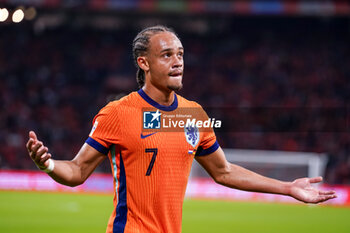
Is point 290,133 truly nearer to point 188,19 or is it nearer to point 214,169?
point 188,19

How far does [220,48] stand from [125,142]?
28.3 m

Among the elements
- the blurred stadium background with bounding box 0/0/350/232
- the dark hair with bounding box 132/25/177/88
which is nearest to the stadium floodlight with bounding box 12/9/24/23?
the blurred stadium background with bounding box 0/0/350/232

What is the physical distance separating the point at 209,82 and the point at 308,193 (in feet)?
84.6

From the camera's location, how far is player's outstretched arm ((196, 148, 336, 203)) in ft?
13.0

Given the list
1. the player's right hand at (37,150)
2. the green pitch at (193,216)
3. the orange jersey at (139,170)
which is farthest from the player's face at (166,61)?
the green pitch at (193,216)

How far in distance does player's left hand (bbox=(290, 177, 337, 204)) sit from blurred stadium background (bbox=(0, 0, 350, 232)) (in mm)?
13378

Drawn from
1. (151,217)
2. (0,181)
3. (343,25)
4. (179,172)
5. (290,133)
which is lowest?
(151,217)

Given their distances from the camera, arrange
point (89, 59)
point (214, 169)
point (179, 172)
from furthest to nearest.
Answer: point (89, 59) → point (214, 169) → point (179, 172)

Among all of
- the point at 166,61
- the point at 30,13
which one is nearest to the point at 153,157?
the point at 166,61

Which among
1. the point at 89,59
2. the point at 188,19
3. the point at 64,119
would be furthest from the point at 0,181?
the point at 188,19

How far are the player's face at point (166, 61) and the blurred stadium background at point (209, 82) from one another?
45.0 ft

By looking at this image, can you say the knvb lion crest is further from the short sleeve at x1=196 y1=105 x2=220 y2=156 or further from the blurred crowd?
the blurred crowd

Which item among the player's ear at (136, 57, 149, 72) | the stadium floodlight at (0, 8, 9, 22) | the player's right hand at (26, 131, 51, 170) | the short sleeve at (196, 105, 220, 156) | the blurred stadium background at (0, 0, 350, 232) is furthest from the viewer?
the stadium floodlight at (0, 8, 9, 22)

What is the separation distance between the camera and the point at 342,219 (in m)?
14.8
